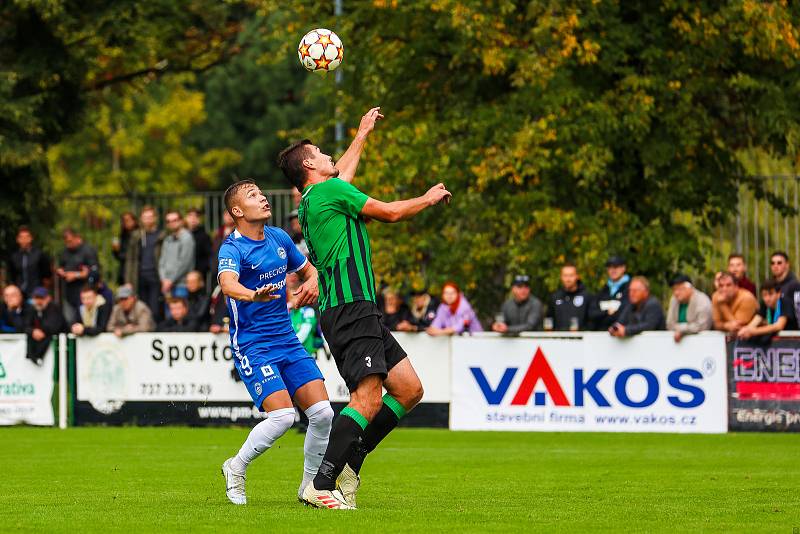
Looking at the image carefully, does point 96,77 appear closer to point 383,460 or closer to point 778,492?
point 383,460

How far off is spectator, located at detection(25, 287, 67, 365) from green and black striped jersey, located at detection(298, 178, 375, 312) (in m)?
12.0

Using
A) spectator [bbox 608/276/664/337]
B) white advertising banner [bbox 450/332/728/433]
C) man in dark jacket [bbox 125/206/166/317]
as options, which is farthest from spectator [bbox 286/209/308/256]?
spectator [bbox 608/276/664/337]

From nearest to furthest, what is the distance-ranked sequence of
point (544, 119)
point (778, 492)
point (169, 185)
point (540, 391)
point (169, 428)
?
point (778, 492) < point (540, 391) < point (169, 428) < point (544, 119) < point (169, 185)

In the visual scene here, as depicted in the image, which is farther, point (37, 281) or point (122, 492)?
point (37, 281)

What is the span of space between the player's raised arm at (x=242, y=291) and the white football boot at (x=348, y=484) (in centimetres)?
121

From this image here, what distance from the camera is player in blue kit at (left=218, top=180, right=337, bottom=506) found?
388 inches

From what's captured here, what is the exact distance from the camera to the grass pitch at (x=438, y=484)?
8.72 m

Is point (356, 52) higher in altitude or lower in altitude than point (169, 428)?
higher

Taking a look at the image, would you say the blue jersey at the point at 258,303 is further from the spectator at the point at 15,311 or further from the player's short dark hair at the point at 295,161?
the spectator at the point at 15,311

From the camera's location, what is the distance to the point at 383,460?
579 inches

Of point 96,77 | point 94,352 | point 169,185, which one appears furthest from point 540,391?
point 169,185

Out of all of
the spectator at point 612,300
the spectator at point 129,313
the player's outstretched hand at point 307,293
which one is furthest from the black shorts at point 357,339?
the spectator at point 129,313

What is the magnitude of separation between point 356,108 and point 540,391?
8.24 meters

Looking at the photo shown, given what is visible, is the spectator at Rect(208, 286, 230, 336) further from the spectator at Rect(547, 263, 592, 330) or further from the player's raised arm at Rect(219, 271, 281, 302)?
the player's raised arm at Rect(219, 271, 281, 302)
